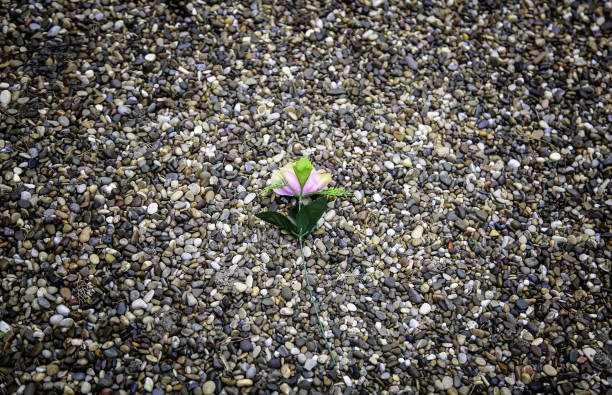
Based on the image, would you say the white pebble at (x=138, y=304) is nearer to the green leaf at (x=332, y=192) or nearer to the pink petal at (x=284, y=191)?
the pink petal at (x=284, y=191)

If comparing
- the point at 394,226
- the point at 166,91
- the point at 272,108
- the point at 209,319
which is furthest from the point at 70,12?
the point at 394,226

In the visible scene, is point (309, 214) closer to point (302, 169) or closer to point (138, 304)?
point (302, 169)

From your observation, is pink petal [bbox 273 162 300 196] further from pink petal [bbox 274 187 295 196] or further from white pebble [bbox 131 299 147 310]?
white pebble [bbox 131 299 147 310]

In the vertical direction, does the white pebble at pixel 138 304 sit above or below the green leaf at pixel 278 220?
below

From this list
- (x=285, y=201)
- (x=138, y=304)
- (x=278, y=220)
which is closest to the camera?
(x=138, y=304)

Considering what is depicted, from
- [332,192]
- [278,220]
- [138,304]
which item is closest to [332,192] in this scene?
[332,192]

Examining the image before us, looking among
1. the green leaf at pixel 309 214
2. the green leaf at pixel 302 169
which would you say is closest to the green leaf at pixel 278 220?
the green leaf at pixel 309 214
